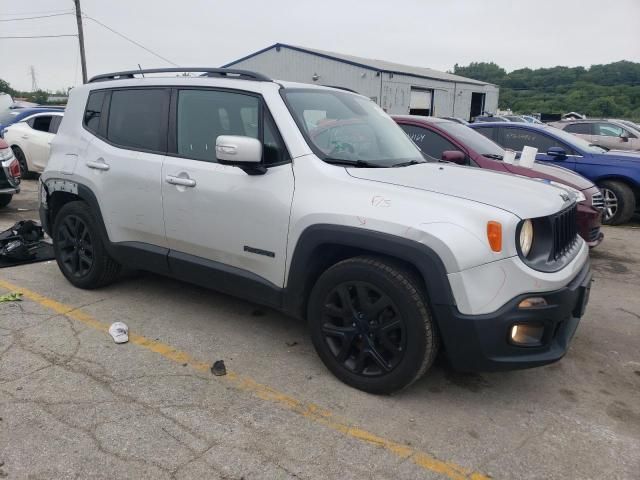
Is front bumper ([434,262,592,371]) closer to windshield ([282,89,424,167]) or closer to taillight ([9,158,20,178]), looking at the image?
windshield ([282,89,424,167])

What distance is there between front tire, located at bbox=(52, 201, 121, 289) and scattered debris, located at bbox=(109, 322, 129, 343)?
79cm

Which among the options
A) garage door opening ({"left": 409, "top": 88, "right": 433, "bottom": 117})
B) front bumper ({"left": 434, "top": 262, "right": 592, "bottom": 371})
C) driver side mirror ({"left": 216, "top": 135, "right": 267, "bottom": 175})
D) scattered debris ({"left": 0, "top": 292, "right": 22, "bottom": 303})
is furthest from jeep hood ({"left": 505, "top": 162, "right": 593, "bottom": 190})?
garage door opening ({"left": 409, "top": 88, "right": 433, "bottom": 117})

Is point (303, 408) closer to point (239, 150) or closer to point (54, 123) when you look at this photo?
point (239, 150)

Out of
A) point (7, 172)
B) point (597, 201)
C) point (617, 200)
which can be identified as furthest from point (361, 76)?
point (597, 201)

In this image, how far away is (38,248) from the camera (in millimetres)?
6105

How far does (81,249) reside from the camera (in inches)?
187

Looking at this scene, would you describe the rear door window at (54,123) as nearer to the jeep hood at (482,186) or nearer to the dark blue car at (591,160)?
the dark blue car at (591,160)

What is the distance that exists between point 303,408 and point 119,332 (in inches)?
65.3

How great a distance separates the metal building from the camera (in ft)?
98.7

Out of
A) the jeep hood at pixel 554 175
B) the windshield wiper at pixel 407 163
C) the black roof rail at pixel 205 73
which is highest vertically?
the black roof rail at pixel 205 73

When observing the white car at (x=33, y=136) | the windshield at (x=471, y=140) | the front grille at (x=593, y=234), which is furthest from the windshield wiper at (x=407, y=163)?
the white car at (x=33, y=136)

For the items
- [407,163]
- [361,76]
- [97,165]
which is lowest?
[97,165]

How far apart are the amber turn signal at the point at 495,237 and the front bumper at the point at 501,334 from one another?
0.94ft

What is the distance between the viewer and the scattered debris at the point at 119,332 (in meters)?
3.81
